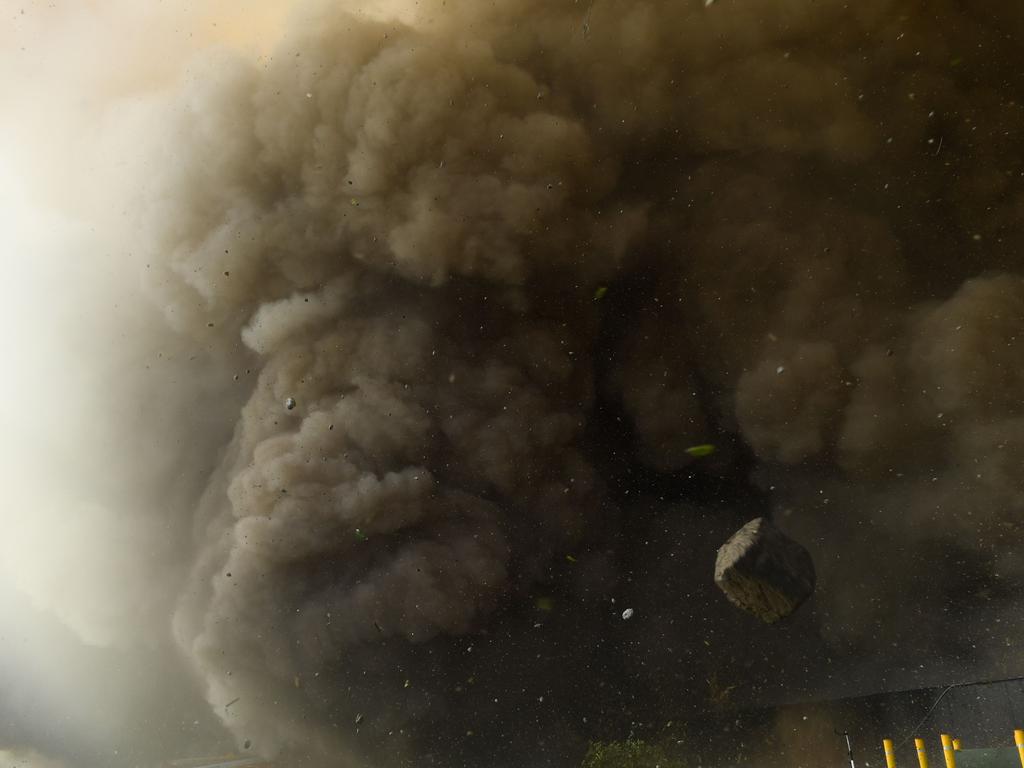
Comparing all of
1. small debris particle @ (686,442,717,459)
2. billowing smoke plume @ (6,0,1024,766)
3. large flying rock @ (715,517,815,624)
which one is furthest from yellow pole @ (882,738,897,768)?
small debris particle @ (686,442,717,459)

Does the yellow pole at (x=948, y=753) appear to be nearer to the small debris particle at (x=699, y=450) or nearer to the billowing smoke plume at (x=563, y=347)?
the billowing smoke plume at (x=563, y=347)

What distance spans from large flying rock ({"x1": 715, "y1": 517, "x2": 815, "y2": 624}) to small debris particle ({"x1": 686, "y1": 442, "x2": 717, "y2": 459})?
44.4 inches

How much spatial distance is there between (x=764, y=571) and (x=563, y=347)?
2188mm

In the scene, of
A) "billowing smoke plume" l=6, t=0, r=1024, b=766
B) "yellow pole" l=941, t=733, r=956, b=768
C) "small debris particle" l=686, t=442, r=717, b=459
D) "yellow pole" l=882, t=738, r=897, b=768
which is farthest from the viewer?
"small debris particle" l=686, t=442, r=717, b=459

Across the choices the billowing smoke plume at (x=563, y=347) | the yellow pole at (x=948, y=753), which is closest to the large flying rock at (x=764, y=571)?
the billowing smoke plume at (x=563, y=347)

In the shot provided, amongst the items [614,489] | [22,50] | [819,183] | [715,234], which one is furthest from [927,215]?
[22,50]

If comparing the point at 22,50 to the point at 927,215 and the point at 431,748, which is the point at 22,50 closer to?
the point at 431,748

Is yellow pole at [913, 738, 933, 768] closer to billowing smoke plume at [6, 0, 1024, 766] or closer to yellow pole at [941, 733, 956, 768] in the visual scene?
yellow pole at [941, 733, 956, 768]

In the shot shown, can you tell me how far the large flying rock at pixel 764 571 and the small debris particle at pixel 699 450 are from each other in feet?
3.70

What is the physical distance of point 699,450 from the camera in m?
5.70

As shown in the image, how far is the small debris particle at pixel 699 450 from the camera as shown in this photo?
566 centimetres

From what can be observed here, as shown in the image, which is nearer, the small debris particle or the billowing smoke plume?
the billowing smoke plume

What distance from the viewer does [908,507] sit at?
4777 mm

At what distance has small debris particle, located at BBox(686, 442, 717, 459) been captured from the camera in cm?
566
